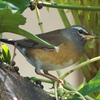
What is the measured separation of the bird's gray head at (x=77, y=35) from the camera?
868mm

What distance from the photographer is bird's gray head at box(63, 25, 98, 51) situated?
34.2 inches

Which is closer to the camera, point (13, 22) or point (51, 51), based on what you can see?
point (13, 22)

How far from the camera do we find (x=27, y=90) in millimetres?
497

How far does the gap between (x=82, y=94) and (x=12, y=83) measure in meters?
0.17

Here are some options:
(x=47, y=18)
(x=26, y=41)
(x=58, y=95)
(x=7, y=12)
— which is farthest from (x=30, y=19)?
(x=7, y=12)

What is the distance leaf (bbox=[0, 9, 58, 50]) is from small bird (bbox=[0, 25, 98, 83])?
287 millimetres

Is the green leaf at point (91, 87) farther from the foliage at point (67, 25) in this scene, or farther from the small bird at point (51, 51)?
the small bird at point (51, 51)

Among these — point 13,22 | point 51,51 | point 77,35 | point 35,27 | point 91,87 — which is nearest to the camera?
point 13,22

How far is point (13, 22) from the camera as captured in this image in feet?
1.43

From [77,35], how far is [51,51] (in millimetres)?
165

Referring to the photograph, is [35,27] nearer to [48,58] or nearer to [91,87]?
[48,58]

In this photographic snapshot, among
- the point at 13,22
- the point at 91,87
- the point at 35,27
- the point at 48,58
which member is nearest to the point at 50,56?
the point at 48,58

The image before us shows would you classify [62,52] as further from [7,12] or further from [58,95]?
[7,12]

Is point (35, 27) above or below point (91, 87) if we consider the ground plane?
below
